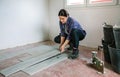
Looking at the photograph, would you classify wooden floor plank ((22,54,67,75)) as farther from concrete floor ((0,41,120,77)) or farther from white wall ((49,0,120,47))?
white wall ((49,0,120,47))

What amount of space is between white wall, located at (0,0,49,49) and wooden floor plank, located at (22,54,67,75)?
1.50 metres

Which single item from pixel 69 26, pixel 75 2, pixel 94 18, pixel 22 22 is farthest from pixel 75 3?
pixel 22 22

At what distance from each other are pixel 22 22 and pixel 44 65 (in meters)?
1.86

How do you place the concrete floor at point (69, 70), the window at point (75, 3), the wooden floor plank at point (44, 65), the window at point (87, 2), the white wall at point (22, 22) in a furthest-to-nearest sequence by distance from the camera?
1. the window at point (75, 3)
2. the white wall at point (22, 22)
3. the window at point (87, 2)
4. the wooden floor plank at point (44, 65)
5. the concrete floor at point (69, 70)

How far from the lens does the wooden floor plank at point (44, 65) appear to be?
2.17 metres

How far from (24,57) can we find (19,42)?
41.8 inches

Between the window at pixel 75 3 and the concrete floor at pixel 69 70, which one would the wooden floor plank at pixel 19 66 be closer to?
the concrete floor at pixel 69 70

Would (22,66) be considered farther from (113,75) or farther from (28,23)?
(28,23)

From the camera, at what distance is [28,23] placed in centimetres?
394

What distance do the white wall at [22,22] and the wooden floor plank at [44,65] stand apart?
4.91 ft

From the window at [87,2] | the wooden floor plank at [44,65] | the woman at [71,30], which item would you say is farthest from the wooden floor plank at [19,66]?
the window at [87,2]

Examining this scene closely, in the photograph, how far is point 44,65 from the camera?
239 cm

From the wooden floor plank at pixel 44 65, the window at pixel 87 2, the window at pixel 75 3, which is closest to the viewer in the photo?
the wooden floor plank at pixel 44 65

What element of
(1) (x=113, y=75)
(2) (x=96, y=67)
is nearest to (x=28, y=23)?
(2) (x=96, y=67)
